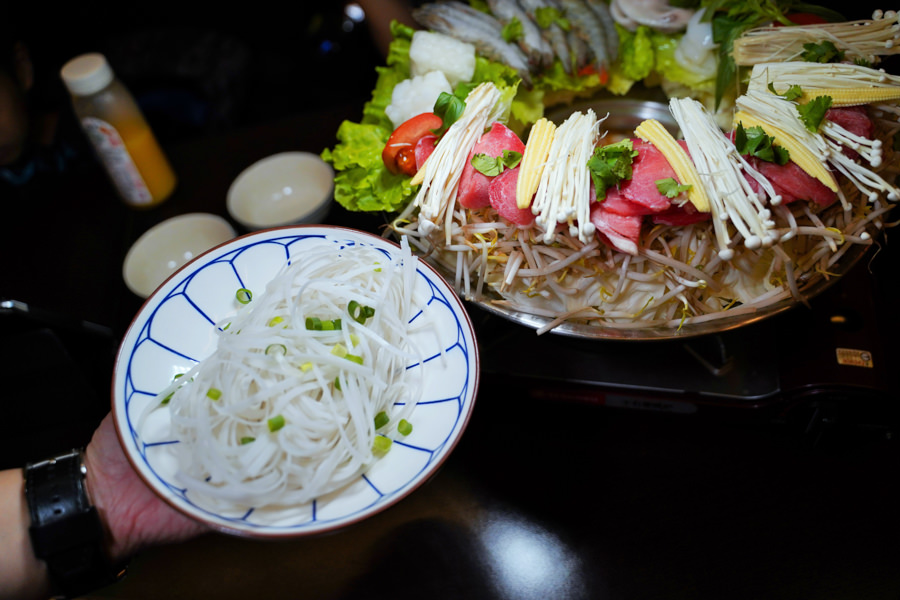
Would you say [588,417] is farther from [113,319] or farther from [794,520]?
[113,319]

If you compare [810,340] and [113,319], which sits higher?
[113,319]

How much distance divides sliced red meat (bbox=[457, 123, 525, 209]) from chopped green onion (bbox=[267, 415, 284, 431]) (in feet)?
2.46

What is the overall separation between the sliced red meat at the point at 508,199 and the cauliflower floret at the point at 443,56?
624 millimetres

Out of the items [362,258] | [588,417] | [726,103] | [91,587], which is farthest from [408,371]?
[726,103]

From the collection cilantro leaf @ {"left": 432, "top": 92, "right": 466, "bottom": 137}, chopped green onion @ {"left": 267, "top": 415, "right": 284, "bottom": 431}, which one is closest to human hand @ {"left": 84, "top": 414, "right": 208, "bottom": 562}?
chopped green onion @ {"left": 267, "top": 415, "right": 284, "bottom": 431}

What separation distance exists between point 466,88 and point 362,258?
2.26 feet

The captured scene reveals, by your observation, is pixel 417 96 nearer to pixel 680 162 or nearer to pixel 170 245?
pixel 680 162

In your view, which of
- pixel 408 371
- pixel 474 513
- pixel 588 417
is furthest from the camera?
pixel 588 417

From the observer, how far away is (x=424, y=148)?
1714mm

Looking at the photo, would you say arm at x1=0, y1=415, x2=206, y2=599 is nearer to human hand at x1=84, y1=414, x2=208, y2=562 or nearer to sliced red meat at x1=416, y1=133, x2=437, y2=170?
human hand at x1=84, y1=414, x2=208, y2=562

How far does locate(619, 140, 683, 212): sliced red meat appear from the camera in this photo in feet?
4.76

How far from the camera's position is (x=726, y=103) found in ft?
6.89

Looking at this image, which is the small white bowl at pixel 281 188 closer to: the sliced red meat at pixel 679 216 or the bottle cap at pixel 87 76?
the bottle cap at pixel 87 76

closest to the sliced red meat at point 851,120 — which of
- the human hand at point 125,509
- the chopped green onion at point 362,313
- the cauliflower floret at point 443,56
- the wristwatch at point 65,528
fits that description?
the cauliflower floret at point 443,56
